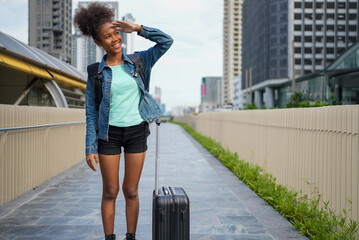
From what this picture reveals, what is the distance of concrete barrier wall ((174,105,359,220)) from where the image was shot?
11.3 ft

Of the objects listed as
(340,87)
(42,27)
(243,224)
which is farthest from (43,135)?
(42,27)

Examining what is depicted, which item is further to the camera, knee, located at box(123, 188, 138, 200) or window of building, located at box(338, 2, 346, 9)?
window of building, located at box(338, 2, 346, 9)

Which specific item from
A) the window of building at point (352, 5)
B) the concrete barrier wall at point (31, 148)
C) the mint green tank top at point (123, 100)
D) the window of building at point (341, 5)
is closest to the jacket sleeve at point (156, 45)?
the mint green tank top at point (123, 100)

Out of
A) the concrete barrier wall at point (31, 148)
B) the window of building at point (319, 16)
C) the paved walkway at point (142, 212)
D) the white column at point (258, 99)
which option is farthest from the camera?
the white column at point (258, 99)

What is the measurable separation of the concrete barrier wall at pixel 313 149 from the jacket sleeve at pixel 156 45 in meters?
1.78

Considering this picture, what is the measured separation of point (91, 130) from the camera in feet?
9.45

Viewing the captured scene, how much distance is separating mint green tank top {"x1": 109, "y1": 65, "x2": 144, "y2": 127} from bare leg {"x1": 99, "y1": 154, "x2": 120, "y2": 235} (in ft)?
0.94

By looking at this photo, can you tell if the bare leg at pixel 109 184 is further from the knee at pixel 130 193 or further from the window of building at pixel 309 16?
the window of building at pixel 309 16

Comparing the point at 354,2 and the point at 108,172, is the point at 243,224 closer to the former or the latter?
the point at 108,172

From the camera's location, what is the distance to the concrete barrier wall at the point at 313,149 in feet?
11.3

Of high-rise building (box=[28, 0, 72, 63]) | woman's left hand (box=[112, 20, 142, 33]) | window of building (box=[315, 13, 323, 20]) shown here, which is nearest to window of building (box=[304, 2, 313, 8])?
window of building (box=[315, 13, 323, 20])

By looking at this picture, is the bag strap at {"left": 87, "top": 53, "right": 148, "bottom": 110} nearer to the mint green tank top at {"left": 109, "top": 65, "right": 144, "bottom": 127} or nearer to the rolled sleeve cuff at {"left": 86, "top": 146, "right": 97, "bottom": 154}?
the mint green tank top at {"left": 109, "top": 65, "right": 144, "bottom": 127}

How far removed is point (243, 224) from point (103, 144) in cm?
205

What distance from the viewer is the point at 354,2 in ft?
244
